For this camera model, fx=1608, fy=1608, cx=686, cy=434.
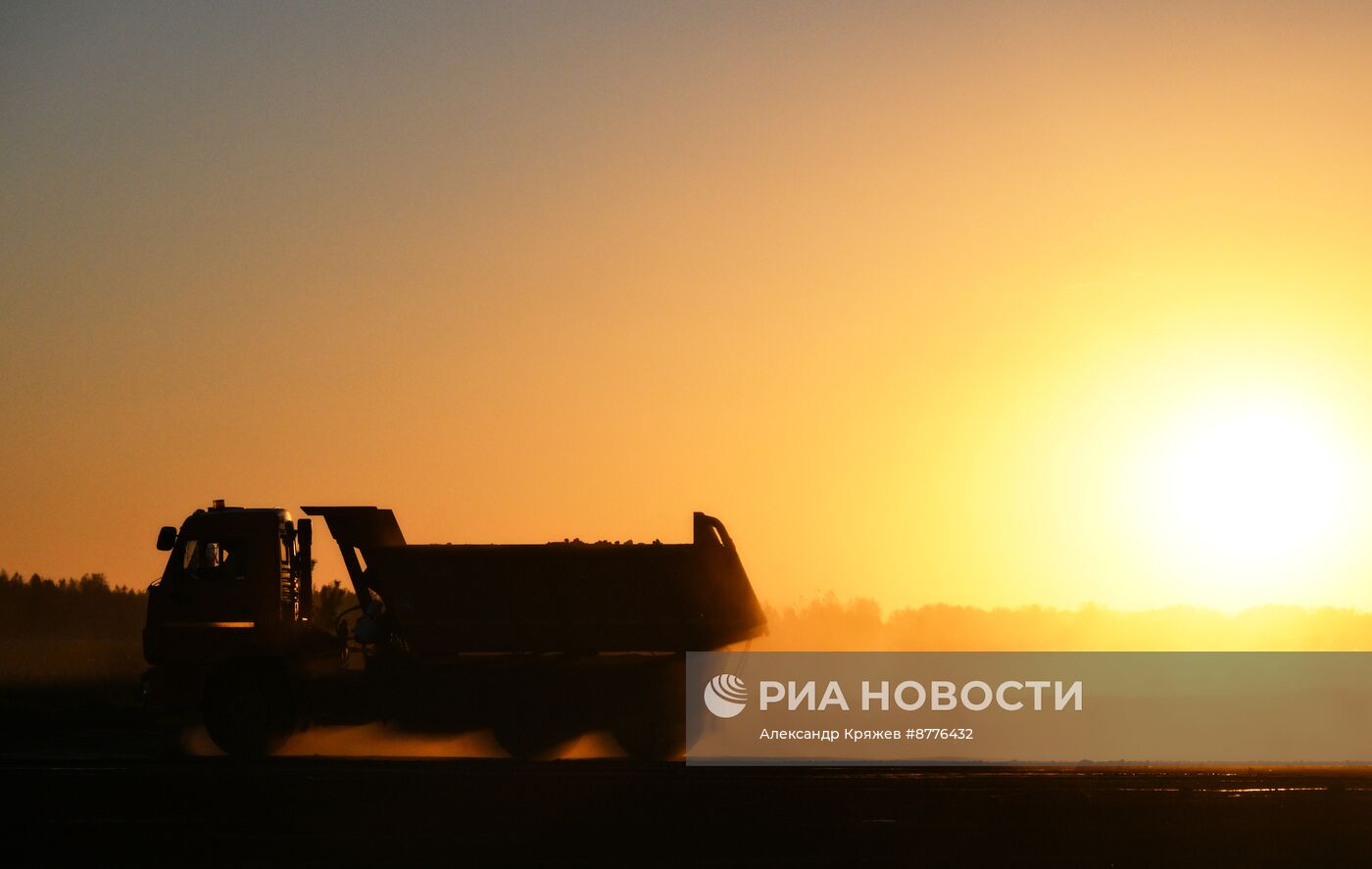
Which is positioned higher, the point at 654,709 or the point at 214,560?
the point at 214,560

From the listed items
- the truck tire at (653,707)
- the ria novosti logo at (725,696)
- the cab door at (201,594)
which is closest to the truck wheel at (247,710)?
the cab door at (201,594)

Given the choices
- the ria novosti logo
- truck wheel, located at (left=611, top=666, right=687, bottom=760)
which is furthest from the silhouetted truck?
the ria novosti logo

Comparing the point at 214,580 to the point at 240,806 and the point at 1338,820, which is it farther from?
the point at 1338,820

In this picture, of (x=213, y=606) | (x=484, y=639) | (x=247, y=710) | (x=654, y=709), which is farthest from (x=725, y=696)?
(x=213, y=606)

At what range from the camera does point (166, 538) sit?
83.2 feet

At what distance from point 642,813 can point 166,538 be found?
10327 mm

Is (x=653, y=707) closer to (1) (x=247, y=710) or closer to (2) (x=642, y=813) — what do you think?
(1) (x=247, y=710)

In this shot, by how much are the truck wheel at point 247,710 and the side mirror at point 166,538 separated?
2.25m

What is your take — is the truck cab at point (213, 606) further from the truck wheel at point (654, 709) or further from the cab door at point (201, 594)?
the truck wheel at point (654, 709)

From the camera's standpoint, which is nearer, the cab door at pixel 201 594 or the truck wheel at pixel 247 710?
the cab door at pixel 201 594

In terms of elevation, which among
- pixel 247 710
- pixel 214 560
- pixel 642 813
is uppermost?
pixel 214 560

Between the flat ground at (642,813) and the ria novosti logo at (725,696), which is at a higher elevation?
the ria novosti logo at (725,696)

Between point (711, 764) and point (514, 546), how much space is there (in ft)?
16.2

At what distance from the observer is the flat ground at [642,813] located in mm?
15922
